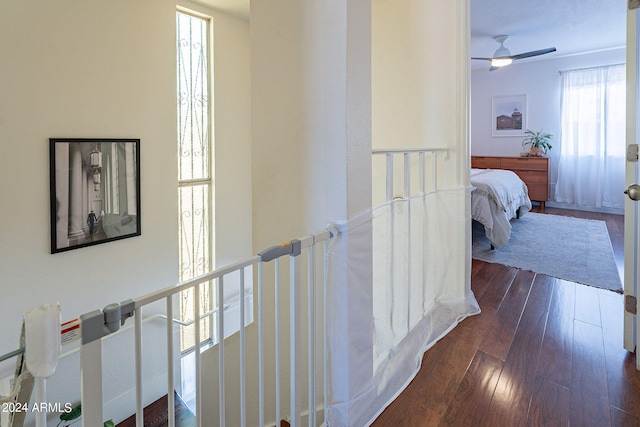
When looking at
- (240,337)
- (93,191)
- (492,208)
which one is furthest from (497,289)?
(93,191)

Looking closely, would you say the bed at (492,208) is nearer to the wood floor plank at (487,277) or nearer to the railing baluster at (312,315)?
the wood floor plank at (487,277)

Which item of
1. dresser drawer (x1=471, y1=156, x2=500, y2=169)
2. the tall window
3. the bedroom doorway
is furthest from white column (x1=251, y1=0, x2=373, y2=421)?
dresser drawer (x1=471, y1=156, x2=500, y2=169)

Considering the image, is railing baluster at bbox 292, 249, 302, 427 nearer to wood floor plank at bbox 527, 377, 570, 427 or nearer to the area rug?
wood floor plank at bbox 527, 377, 570, 427

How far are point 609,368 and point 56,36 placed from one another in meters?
3.54

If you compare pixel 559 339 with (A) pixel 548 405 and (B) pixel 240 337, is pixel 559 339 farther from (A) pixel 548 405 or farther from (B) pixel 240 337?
(B) pixel 240 337

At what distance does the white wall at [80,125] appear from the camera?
2.25 meters

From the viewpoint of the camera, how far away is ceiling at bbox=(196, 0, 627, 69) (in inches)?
142

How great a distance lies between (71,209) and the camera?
2527mm

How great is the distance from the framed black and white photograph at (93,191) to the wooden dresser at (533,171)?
5.46 meters

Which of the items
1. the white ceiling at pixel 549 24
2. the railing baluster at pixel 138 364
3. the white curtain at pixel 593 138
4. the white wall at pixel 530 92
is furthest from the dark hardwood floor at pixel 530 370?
the white wall at pixel 530 92

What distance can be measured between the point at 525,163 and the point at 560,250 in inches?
104

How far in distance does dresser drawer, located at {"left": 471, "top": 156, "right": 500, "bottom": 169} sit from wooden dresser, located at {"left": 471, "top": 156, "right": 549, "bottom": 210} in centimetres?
5

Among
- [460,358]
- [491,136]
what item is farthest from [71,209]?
[491,136]

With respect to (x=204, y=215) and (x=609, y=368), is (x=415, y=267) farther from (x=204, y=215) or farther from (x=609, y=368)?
(x=204, y=215)
